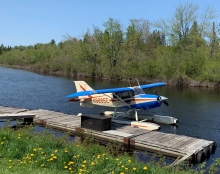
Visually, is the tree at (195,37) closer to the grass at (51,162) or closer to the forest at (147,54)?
the forest at (147,54)

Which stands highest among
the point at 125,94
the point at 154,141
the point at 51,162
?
the point at 125,94

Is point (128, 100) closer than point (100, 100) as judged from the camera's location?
Yes

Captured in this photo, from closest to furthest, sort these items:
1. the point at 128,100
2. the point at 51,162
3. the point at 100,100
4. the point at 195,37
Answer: the point at 51,162 < the point at 128,100 < the point at 100,100 < the point at 195,37

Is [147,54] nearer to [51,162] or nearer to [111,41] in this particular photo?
[111,41]

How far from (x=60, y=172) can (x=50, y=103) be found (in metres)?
16.2

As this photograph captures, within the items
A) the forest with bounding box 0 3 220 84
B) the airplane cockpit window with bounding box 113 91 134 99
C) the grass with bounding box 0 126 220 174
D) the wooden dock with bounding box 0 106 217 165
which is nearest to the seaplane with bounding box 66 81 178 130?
the airplane cockpit window with bounding box 113 91 134 99

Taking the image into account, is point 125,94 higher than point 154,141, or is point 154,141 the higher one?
point 125,94

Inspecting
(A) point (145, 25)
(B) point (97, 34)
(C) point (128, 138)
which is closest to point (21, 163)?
(C) point (128, 138)

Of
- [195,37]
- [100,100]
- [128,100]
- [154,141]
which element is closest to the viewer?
[154,141]

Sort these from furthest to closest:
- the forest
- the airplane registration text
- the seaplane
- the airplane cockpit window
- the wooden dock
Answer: the forest → the airplane registration text → the airplane cockpit window → the seaplane → the wooden dock

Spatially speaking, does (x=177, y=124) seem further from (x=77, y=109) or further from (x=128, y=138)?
(x=77, y=109)

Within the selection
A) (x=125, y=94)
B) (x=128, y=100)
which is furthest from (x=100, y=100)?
(x=128, y=100)

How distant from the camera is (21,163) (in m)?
5.66

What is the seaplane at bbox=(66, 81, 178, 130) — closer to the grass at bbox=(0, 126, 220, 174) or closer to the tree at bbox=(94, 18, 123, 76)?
the grass at bbox=(0, 126, 220, 174)
